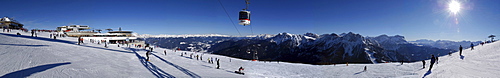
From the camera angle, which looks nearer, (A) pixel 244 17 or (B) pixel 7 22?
(A) pixel 244 17

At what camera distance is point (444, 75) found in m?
14.2

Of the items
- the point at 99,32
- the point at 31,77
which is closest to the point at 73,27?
the point at 99,32

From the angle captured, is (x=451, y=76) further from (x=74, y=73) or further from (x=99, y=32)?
(x=99, y=32)

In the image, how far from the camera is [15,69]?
10.2 meters

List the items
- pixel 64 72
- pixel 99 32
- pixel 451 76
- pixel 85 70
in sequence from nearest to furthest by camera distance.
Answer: pixel 64 72, pixel 85 70, pixel 451 76, pixel 99 32

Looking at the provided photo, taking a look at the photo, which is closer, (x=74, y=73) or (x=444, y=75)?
(x=74, y=73)

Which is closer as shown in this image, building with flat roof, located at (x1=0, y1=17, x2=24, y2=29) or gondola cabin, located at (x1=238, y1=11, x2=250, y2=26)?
gondola cabin, located at (x1=238, y1=11, x2=250, y2=26)

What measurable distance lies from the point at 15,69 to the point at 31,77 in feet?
10.6

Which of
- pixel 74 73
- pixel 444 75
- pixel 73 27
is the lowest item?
pixel 444 75

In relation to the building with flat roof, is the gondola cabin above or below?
below

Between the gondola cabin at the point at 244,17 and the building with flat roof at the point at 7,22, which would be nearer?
the gondola cabin at the point at 244,17

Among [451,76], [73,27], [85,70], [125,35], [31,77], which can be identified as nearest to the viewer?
[31,77]

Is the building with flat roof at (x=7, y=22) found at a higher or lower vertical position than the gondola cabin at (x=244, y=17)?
higher

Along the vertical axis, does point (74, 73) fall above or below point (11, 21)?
below
